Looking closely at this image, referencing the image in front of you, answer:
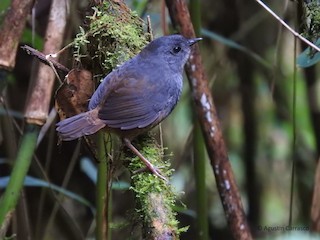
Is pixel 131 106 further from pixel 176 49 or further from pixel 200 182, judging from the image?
pixel 200 182

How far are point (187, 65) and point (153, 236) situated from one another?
1261 millimetres

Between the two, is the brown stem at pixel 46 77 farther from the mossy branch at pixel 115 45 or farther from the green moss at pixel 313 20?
the green moss at pixel 313 20

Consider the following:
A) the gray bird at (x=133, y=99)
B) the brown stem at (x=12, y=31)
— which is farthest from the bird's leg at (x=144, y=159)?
the brown stem at (x=12, y=31)

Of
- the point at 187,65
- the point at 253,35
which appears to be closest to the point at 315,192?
the point at 187,65

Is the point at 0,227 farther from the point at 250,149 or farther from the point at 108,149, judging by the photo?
the point at 250,149

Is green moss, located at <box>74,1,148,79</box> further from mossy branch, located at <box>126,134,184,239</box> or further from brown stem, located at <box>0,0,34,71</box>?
mossy branch, located at <box>126,134,184,239</box>

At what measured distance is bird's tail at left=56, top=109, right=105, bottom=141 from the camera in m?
2.30

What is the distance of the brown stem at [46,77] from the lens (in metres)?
2.54

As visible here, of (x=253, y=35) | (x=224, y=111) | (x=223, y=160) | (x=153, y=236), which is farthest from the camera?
(x=224, y=111)

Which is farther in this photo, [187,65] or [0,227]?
[187,65]

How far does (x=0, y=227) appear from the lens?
2490mm

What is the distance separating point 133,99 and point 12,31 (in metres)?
0.52

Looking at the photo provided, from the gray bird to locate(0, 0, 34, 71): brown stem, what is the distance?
1.08ft

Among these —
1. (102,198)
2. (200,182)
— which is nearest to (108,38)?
(102,198)
